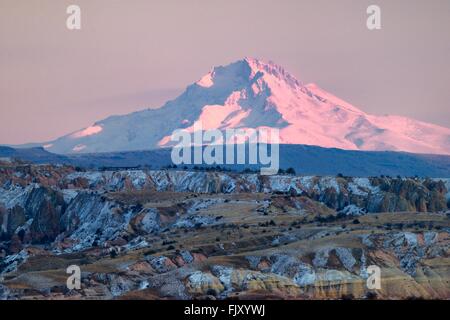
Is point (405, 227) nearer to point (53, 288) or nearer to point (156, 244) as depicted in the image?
point (156, 244)

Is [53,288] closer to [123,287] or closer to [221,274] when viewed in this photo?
[123,287]
